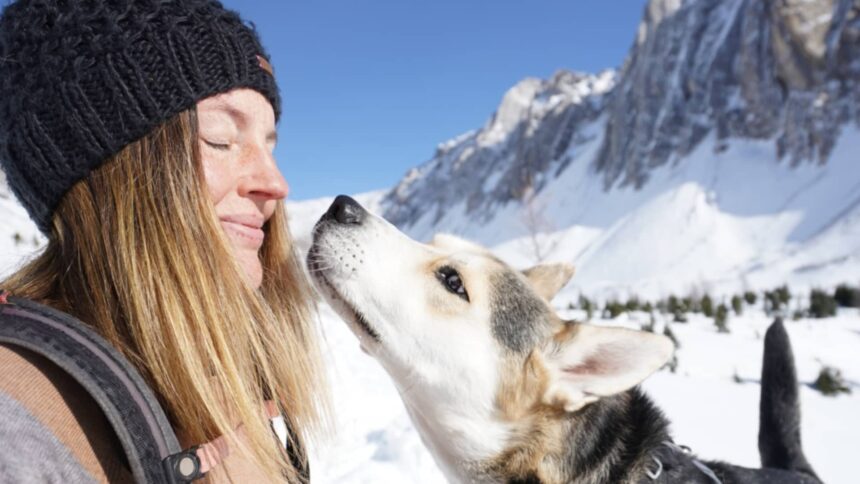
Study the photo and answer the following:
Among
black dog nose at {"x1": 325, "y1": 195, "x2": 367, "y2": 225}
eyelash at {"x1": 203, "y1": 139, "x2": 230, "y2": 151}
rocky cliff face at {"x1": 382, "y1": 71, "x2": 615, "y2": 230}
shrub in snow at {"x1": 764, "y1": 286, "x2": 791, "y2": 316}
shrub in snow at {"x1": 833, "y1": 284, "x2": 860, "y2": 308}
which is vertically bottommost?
eyelash at {"x1": 203, "y1": 139, "x2": 230, "y2": 151}

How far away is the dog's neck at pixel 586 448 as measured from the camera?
2.67m

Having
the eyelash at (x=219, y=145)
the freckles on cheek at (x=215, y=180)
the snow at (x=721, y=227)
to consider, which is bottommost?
the freckles on cheek at (x=215, y=180)

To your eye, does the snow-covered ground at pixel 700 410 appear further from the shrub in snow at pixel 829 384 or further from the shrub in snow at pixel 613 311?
the shrub in snow at pixel 613 311

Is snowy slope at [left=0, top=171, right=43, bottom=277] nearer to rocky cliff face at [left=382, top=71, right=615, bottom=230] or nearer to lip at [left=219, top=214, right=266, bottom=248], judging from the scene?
lip at [left=219, top=214, right=266, bottom=248]

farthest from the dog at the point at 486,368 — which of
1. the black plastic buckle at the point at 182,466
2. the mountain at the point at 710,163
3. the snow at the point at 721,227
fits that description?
the mountain at the point at 710,163

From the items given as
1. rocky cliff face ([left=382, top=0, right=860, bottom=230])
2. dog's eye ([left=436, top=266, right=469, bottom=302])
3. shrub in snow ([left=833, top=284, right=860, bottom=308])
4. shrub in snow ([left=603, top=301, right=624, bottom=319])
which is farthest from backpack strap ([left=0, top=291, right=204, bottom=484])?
rocky cliff face ([left=382, top=0, right=860, bottom=230])

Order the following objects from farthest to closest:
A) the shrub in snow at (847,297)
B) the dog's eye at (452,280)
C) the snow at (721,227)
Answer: the snow at (721,227), the shrub in snow at (847,297), the dog's eye at (452,280)

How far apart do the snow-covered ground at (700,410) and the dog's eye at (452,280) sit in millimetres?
954

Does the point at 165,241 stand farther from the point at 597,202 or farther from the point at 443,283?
the point at 597,202

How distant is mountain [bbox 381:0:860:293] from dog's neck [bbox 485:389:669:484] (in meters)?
28.2

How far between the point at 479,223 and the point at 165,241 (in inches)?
3241

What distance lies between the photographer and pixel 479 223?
8369cm

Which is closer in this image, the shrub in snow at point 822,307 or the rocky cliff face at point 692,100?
the shrub in snow at point 822,307

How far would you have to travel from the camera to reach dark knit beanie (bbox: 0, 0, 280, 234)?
173 cm
